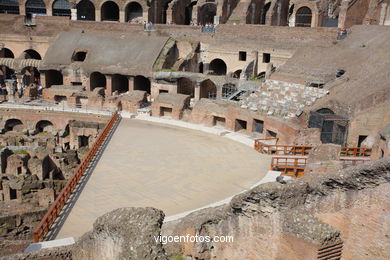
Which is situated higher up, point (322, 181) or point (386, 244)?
point (322, 181)

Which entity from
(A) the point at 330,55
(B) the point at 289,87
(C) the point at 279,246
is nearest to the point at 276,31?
(A) the point at 330,55

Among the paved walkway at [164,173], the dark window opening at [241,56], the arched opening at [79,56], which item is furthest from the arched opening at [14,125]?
the dark window opening at [241,56]

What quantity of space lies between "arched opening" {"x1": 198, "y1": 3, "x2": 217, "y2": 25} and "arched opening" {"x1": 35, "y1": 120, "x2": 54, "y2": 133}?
1557 cm

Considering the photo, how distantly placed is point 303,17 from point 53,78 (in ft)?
65.2

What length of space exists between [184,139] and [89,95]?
29.7 feet

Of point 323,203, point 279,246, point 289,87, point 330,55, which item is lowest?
point 279,246

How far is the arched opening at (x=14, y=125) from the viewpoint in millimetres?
25250

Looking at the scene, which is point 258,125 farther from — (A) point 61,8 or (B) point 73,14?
(A) point 61,8

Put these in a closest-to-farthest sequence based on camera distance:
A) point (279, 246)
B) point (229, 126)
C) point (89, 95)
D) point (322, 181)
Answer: point (279, 246) → point (322, 181) → point (229, 126) → point (89, 95)

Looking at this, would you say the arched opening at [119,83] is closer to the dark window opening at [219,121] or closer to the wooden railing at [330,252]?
the dark window opening at [219,121]

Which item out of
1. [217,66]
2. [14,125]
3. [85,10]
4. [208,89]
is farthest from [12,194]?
[85,10]

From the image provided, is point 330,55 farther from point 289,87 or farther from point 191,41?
point 191,41

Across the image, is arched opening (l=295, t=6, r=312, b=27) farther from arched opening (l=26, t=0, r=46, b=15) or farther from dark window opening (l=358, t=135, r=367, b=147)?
arched opening (l=26, t=0, r=46, b=15)

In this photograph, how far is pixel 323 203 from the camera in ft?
28.8
